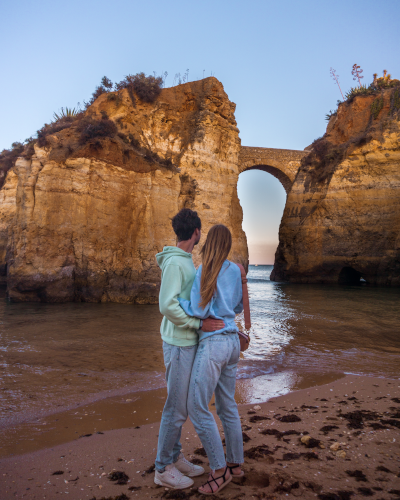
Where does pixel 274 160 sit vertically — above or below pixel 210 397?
above

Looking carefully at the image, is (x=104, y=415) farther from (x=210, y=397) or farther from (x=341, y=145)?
(x=341, y=145)

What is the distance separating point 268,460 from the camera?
89.9 inches

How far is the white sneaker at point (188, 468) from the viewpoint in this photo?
2.16 metres

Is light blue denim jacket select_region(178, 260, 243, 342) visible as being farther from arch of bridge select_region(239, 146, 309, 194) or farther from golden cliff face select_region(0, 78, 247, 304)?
arch of bridge select_region(239, 146, 309, 194)

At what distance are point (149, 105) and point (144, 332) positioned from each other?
948cm

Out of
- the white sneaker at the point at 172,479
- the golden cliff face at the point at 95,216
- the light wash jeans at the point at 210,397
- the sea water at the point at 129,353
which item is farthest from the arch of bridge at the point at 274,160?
the white sneaker at the point at 172,479

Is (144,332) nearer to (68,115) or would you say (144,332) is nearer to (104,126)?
(104,126)

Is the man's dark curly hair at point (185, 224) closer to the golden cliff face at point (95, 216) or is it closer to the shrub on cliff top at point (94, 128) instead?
the golden cliff face at point (95, 216)

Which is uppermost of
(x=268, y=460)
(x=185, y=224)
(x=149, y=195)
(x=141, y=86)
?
(x=141, y=86)

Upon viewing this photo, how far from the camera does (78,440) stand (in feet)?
8.66

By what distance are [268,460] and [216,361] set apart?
860 millimetres

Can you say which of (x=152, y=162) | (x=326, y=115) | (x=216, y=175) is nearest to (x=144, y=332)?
(x=152, y=162)

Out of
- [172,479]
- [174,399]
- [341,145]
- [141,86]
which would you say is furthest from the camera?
[341,145]

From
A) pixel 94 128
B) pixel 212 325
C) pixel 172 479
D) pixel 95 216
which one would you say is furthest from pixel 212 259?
pixel 94 128
